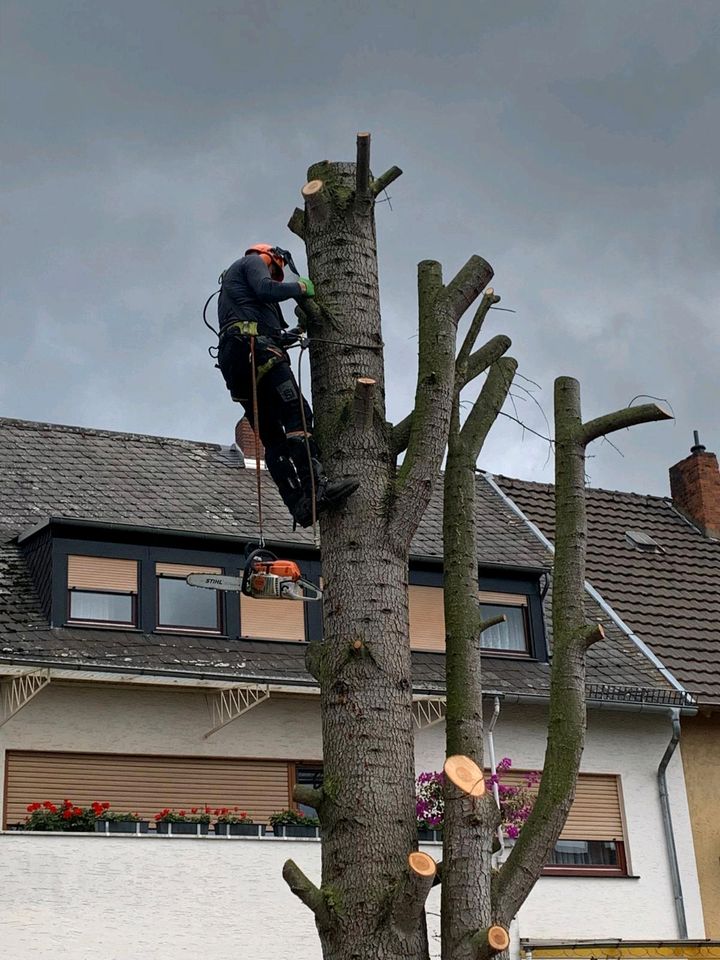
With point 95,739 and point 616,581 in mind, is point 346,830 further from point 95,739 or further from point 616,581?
point 616,581

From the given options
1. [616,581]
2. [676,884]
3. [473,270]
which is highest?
[616,581]

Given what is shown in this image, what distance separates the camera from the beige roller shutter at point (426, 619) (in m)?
17.2

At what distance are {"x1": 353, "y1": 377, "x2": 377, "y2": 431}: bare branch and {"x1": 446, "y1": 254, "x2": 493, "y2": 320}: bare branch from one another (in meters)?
0.64

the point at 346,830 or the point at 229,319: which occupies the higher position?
the point at 229,319

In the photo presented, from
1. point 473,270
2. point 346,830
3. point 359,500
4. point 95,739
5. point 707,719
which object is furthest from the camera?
point 707,719

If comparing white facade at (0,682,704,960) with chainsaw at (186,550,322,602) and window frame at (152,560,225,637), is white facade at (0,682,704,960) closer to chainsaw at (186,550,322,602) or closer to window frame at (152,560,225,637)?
window frame at (152,560,225,637)

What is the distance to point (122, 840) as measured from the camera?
523 inches

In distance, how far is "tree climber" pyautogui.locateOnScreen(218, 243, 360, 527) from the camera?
7367mm

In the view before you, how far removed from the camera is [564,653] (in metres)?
6.56

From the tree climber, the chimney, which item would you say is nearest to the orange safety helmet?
the tree climber

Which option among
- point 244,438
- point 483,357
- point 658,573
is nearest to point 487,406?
point 483,357

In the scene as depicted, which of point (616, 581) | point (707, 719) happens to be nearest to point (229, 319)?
point (707, 719)

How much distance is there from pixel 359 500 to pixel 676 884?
1164 centimetres

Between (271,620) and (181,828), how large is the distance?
3091 mm
